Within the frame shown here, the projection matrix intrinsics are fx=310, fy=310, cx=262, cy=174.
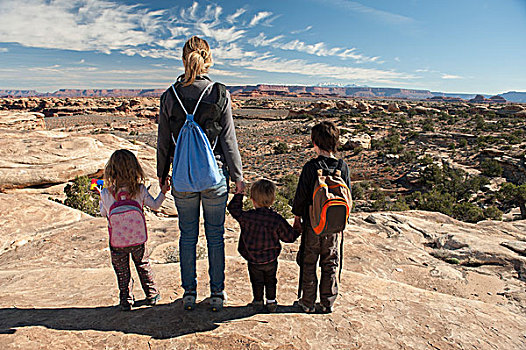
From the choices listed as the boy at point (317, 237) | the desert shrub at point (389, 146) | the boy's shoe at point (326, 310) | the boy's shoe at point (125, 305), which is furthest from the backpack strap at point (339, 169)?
the desert shrub at point (389, 146)

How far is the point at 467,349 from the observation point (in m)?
2.23

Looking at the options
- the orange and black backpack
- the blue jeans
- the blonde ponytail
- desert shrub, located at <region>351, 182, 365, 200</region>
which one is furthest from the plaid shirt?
desert shrub, located at <region>351, 182, 365, 200</region>

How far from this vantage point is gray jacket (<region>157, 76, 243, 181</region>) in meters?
2.27

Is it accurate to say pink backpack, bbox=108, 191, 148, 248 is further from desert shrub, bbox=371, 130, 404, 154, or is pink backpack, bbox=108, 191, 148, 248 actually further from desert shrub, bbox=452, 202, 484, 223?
desert shrub, bbox=371, 130, 404, 154

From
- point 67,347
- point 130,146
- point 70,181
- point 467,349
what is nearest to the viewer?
point 67,347

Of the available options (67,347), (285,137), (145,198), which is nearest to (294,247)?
(145,198)

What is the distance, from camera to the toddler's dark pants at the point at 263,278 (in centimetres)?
255

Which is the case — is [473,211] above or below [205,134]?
below

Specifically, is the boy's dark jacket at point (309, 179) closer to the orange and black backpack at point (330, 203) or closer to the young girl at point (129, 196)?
the orange and black backpack at point (330, 203)

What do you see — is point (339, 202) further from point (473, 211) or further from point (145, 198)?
point (473, 211)

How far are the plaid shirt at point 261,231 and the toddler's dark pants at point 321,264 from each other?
0.79 feet

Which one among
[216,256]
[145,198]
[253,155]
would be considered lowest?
[253,155]

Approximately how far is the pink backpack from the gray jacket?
359 mm

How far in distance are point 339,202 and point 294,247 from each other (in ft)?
8.30
